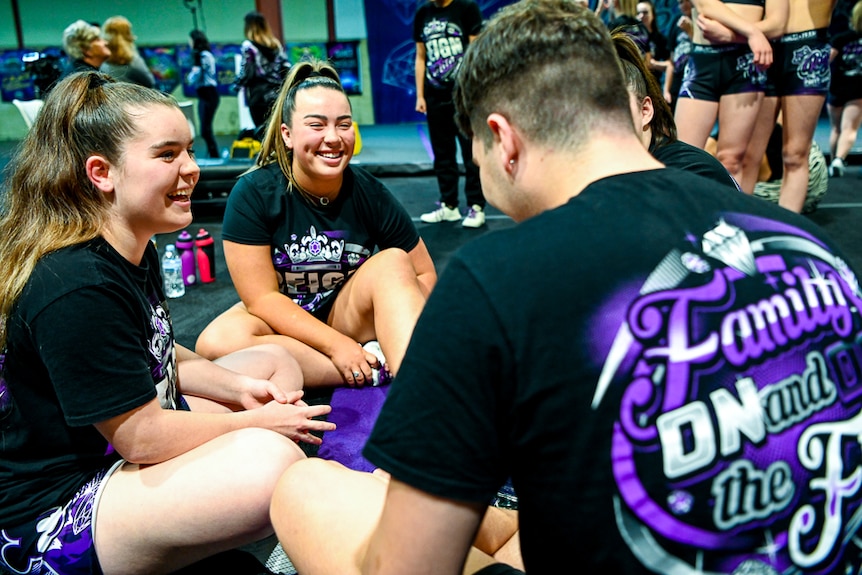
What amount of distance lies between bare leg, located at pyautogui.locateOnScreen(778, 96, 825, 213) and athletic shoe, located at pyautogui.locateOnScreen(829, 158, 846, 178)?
229 centimetres

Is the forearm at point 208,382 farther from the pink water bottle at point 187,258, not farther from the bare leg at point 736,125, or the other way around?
the bare leg at point 736,125

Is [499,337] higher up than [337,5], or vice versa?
[337,5]

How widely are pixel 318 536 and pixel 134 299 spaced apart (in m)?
0.58

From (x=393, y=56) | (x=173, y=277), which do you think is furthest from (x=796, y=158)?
(x=393, y=56)

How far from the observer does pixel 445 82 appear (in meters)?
4.37

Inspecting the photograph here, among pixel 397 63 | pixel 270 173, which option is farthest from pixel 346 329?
pixel 397 63

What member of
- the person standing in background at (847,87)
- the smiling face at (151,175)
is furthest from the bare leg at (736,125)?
the person standing in background at (847,87)

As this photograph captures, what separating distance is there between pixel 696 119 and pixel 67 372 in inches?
111

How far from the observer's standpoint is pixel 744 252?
0.80 m

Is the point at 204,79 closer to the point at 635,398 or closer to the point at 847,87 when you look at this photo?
the point at 847,87

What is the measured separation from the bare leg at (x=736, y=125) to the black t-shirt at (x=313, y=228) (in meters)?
1.66

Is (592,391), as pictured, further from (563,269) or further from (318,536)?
Result: (318,536)

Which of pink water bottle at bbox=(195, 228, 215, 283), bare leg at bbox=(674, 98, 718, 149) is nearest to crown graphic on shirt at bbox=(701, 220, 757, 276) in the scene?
bare leg at bbox=(674, 98, 718, 149)

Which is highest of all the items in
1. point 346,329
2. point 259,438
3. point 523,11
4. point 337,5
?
point 337,5
